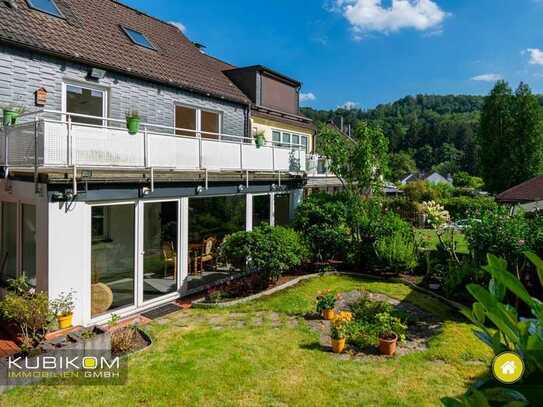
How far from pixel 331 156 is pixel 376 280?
225 inches

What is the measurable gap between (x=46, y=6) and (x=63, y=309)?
9.70 m

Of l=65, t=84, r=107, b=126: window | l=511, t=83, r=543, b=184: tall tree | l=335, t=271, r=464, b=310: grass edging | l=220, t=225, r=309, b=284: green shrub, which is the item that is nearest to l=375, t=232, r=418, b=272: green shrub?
l=335, t=271, r=464, b=310: grass edging

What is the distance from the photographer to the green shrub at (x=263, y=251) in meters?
11.5

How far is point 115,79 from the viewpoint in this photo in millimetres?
12359

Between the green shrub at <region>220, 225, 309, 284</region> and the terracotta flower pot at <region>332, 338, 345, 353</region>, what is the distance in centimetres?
406

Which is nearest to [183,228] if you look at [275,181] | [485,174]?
[275,181]

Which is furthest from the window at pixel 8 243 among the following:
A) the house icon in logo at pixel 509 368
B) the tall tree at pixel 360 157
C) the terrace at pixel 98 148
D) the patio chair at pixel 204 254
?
the tall tree at pixel 360 157

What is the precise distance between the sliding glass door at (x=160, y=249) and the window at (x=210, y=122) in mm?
6152

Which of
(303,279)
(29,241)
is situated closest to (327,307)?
(303,279)

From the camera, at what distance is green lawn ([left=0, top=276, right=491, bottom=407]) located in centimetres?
608

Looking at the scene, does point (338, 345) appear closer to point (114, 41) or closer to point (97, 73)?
point (97, 73)

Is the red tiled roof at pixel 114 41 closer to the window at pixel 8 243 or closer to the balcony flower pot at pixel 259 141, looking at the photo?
the balcony flower pot at pixel 259 141

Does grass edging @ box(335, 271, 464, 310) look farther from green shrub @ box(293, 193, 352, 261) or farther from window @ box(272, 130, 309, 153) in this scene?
window @ box(272, 130, 309, 153)

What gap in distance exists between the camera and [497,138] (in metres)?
47.7
